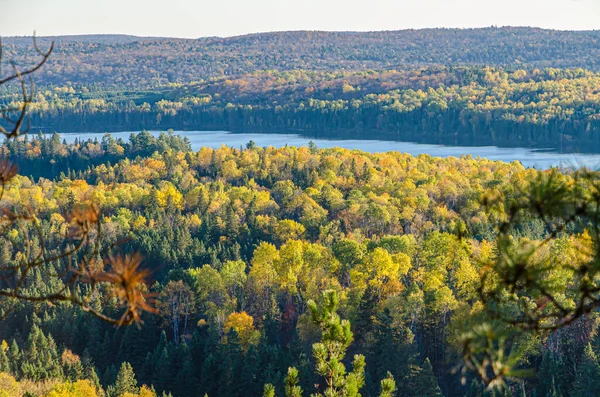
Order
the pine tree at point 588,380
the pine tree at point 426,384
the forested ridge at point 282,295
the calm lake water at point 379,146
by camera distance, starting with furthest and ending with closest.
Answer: the calm lake water at point 379,146 < the forested ridge at point 282,295 < the pine tree at point 426,384 < the pine tree at point 588,380

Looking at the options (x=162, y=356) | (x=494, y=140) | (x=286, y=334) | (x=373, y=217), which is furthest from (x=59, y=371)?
(x=494, y=140)

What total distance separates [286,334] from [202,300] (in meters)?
4.65

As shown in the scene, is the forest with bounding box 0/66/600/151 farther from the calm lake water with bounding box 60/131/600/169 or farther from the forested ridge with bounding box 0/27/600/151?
the calm lake water with bounding box 60/131/600/169

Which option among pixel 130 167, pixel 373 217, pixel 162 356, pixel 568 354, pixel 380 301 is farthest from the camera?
pixel 130 167

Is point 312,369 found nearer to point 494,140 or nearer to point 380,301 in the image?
point 380,301

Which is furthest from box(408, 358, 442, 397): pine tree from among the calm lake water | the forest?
the forest

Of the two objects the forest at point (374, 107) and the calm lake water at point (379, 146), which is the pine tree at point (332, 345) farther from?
the forest at point (374, 107)

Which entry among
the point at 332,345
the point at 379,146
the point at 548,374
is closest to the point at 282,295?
the point at 548,374

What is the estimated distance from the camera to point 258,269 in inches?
1484

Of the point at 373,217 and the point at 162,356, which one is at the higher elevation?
the point at 373,217

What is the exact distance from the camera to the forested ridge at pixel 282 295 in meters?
28.9

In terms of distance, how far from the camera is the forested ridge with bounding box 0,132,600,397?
1139 inches

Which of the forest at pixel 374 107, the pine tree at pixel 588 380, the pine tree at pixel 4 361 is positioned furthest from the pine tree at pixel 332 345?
the forest at pixel 374 107

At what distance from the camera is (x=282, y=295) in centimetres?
3791
